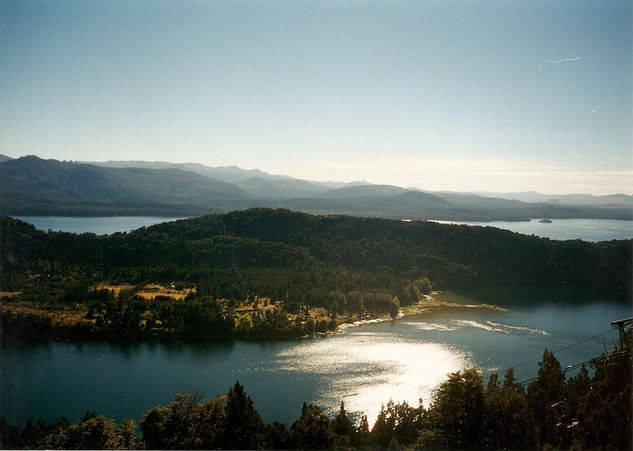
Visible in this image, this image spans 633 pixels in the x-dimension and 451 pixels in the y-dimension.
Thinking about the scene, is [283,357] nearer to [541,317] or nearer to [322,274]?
[322,274]

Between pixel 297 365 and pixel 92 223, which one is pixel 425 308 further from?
pixel 92 223

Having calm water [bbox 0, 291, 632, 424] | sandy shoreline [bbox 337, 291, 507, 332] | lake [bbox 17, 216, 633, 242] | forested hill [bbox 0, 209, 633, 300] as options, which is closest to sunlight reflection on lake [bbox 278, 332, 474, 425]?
calm water [bbox 0, 291, 632, 424]

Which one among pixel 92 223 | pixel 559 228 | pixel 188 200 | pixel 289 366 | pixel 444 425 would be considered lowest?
pixel 289 366

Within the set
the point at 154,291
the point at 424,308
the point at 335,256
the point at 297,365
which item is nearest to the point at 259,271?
the point at 335,256

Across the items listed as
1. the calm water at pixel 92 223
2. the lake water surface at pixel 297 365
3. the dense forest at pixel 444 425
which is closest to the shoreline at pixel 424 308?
the lake water surface at pixel 297 365

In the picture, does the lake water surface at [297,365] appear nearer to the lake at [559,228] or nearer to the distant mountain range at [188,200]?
the lake at [559,228]

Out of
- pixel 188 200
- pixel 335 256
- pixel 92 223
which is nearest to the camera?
pixel 335 256
